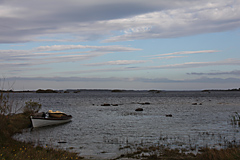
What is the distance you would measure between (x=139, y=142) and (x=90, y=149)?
4491 mm

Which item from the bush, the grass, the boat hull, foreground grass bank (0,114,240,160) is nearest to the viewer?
foreground grass bank (0,114,240,160)

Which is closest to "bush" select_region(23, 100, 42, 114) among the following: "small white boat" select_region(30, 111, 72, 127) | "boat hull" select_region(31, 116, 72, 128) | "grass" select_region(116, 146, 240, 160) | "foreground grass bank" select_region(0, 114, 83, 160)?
"small white boat" select_region(30, 111, 72, 127)

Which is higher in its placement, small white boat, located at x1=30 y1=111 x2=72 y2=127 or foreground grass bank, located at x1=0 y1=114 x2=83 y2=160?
foreground grass bank, located at x1=0 y1=114 x2=83 y2=160

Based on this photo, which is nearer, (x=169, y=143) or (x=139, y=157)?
(x=139, y=157)

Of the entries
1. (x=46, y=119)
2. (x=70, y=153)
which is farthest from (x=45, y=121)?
(x=70, y=153)

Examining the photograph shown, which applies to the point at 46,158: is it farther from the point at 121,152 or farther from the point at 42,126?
the point at 42,126

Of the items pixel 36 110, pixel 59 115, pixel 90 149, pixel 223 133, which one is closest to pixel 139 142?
pixel 90 149

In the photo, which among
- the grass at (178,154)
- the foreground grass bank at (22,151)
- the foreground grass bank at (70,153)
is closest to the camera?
the foreground grass bank at (22,151)

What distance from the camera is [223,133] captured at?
24.6 metres

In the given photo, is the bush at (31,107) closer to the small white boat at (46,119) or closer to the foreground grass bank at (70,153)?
the small white boat at (46,119)

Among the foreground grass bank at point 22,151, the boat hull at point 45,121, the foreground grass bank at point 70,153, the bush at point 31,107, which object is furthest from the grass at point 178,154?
the bush at point 31,107

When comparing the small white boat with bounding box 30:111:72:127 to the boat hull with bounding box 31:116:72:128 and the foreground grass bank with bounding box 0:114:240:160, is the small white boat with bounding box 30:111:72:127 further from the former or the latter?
the foreground grass bank with bounding box 0:114:240:160

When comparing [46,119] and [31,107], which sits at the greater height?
[31,107]

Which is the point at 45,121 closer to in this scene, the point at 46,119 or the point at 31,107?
the point at 46,119
